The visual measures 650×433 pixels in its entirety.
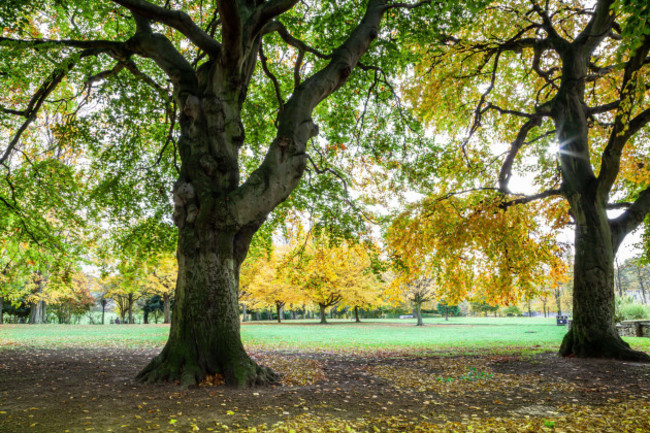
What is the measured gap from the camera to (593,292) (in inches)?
339

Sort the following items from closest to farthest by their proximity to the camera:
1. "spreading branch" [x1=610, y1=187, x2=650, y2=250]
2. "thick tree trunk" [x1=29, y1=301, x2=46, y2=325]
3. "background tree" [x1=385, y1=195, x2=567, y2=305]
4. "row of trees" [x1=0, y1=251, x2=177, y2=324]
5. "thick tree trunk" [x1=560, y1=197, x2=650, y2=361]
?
"thick tree trunk" [x1=560, y1=197, x2=650, y2=361] → "spreading branch" [x1=610, y1=187, x2=650, y2=250] → "background tree" [x1=385, y1=195, x2=567, y2=305] → "row of trees" [x1=0, y1=251, x2=177, y2=324] → "thick tree trunk" [x1=29, y1=301, x2=46, y2=325]

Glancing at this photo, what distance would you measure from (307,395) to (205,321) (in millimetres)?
1924

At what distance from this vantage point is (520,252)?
10.5 metres

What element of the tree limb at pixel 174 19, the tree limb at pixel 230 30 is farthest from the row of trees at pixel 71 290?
the tree limb at pixel 230 30

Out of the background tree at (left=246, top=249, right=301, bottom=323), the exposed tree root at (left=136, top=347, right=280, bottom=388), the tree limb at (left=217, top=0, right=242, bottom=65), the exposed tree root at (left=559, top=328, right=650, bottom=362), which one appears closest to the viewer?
the tree limb at (left=217, top=0, right=242, bottom=65)

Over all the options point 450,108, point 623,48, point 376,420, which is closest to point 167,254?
point 376,420

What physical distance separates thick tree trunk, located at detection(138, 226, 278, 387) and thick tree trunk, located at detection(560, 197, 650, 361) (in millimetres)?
7641

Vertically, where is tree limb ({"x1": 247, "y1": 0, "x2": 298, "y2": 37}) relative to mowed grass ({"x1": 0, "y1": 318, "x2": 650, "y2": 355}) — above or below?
above

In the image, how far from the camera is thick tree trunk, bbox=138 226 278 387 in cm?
558

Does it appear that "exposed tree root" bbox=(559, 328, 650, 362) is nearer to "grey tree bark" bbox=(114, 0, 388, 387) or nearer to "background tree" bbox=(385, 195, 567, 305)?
"background tree" bbox=(385, 195, 567, 305)

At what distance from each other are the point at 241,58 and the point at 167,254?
8.08 meters

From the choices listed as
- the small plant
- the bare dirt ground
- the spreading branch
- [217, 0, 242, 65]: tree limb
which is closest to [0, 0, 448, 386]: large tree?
[217, 0, 242, 65]: tree limb

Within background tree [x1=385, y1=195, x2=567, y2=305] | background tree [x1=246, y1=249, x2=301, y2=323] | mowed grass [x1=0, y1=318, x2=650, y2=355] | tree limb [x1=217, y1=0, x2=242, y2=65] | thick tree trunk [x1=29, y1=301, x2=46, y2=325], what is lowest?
thick tree trunk [x1=29, y1=301, x2=46, y2=325]

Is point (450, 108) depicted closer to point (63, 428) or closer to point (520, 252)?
point (520, 252)
